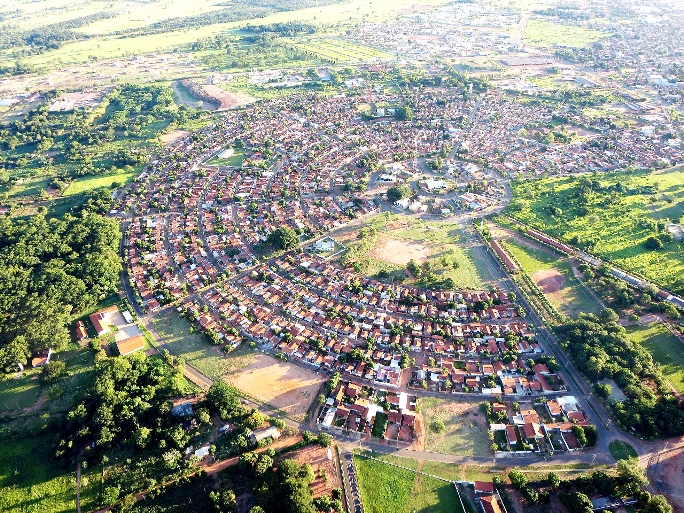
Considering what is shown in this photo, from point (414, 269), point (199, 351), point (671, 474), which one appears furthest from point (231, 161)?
point (671, 474)

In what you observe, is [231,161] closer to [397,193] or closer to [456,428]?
[397,193]

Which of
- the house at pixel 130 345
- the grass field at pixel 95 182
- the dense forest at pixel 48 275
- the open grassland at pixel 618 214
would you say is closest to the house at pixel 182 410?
the house at pixel 130 345

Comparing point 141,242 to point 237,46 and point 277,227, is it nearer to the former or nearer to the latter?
point 277,227

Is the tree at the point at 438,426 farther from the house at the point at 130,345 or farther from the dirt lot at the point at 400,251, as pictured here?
the house at the point at 130,345

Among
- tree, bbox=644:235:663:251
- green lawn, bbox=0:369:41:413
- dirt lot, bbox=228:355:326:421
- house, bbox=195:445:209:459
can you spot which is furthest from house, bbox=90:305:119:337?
tree, bbox=644:235:663:251

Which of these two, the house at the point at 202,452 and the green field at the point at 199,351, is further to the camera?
the green field at the point at 199,351
